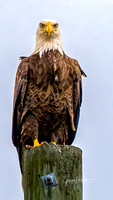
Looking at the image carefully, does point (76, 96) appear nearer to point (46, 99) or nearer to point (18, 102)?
point (46, 99)

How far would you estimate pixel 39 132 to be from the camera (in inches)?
267

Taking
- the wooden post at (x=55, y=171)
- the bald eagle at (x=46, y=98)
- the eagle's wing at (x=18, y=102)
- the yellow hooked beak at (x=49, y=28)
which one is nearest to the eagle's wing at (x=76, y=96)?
the bald eagle at (x=46, y=98)

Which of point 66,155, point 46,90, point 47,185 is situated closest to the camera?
point 47,185

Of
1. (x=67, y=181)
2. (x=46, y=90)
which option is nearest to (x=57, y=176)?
(x=67, y=181)

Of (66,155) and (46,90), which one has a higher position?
(46,90)

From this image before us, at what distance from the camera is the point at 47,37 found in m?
7.11

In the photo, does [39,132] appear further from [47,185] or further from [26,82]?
[47,185]

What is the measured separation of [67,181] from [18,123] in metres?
2.72

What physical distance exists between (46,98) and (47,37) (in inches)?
44.5

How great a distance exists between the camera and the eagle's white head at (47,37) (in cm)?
700

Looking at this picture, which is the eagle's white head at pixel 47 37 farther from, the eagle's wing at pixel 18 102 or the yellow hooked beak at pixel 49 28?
the eagle's wing at pixel 18 102

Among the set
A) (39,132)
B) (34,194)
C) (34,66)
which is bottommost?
(34,194)

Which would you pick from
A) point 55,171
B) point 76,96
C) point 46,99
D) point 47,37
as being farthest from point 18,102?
→ point 55,171

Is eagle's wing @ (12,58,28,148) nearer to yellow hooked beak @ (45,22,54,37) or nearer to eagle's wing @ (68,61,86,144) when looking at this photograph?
yellow hooked beak @ (45,22,54,37)
